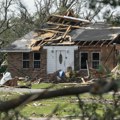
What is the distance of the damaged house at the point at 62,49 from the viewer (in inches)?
1566

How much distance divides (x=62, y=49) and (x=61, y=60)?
1.02m

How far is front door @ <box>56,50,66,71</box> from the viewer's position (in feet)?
135

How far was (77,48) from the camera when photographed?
40.2 meters

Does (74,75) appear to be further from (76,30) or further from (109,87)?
(109,87)

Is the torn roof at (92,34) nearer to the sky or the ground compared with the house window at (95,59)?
nearer to the sky

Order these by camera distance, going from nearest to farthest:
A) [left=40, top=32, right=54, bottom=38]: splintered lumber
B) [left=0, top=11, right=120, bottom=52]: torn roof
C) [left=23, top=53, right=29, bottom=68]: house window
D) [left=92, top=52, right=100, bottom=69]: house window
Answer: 1. [left=92, top=52, right=100, bottom=69]: house window
2. [left=0, top=11, right=120, bottom=52]: torn roof
3. [left=23, top=53, right=29, bottom=68]: house window
4. [left=40, top=32, right=54, bottom=38]: splintered lumber

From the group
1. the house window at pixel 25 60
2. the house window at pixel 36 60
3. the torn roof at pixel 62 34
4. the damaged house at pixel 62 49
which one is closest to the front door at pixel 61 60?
the damaged house at pixel 62 49

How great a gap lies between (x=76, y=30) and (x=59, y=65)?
408cm

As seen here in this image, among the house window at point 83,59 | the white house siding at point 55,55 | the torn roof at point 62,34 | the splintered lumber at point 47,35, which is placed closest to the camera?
the house window at point 83,59

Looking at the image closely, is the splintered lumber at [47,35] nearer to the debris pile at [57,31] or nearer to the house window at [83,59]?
the debris pile at [57,31]

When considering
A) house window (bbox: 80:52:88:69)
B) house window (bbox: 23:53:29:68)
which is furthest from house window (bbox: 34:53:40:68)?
house window (bbox: 80:52:88:69)

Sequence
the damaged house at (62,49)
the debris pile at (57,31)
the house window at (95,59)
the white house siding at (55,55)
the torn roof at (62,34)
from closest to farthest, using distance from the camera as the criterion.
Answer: the damaged house at (62,49)
the house window at (95,59)
the white house siding at (55,55)
the torn roof at (62,34)
the debris pile at (57,31)

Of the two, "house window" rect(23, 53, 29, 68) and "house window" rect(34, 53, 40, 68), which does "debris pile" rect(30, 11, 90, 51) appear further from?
"house window" rect(23, 53, 29, 68)

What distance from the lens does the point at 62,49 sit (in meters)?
40.9
